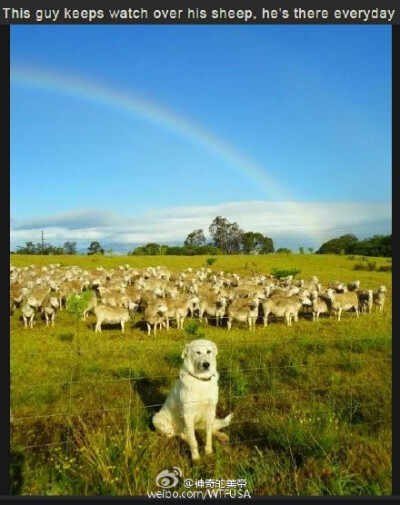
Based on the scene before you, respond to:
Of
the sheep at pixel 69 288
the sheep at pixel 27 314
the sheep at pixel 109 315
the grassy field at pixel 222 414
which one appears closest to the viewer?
the grassy field at pixel 222 414

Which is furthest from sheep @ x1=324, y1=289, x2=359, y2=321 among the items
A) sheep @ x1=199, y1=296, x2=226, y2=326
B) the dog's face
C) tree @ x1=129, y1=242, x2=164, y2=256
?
tree @ x1=129, y1=242, x2=164, y2=256

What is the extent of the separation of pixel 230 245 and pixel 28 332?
3714cm

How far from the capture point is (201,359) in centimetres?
631

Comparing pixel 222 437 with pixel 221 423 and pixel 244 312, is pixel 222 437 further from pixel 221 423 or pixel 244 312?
pixel 244 312

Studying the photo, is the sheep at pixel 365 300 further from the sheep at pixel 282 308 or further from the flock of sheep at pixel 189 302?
the sheep at pixel 282 308

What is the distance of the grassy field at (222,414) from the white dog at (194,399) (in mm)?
202

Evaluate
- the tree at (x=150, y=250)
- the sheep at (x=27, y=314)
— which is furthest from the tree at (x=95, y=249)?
the sheep at (x=27, y=314)

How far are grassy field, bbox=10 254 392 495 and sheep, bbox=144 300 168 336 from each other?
6.83 ft

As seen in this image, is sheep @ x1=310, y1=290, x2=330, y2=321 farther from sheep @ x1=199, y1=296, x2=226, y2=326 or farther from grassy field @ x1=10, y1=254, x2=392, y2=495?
grassy field @ x1=10, y1=254, x2=392, y2=495

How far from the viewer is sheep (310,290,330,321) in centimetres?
1895

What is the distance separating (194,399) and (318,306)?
1357cm

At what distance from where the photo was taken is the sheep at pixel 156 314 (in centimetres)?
1673

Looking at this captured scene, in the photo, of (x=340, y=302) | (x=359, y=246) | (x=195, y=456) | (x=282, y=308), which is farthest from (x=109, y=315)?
Result: (x=359, y=246)
